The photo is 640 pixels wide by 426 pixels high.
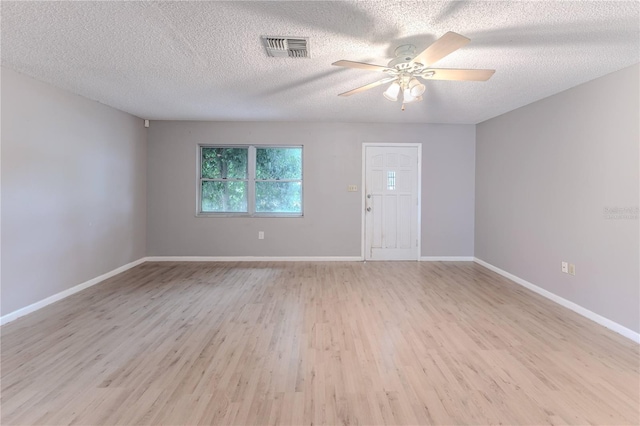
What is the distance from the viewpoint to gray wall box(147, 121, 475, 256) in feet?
15.8

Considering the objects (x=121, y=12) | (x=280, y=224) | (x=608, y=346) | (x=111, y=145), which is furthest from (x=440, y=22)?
(x=111, y=145)

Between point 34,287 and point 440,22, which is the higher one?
point 440,22

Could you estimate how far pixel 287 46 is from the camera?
2.22 m

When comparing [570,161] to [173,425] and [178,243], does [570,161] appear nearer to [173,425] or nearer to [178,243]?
[173,425]

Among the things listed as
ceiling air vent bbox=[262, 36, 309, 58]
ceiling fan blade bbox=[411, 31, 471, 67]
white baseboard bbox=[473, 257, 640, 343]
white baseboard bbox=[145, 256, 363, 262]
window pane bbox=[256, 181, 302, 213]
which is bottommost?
white baseboard bbox=[473, 257, 640, 343]

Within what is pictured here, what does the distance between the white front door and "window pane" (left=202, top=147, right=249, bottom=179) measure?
7.06 ft

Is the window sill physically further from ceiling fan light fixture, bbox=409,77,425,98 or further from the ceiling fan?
ceiling fan light fixture, bbox=409,77,425,98

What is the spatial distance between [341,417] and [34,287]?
3312mm

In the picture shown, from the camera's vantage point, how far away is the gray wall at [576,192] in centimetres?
249

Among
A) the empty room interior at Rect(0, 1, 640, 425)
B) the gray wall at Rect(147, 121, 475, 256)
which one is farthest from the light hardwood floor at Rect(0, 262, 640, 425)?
the gray wall at Rect(147, 121, 475, 256)

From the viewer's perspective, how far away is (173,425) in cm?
147

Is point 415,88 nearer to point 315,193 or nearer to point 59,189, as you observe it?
point 315,193

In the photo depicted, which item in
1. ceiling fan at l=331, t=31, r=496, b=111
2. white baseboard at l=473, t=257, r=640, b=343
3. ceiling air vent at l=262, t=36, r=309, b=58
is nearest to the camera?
ceiling fan at l=331, t=31, r=496, b=111

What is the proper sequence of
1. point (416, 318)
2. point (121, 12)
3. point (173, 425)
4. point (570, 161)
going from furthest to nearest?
point (570, 161), point (416, 318), point (121, 12), point (173, 425)
